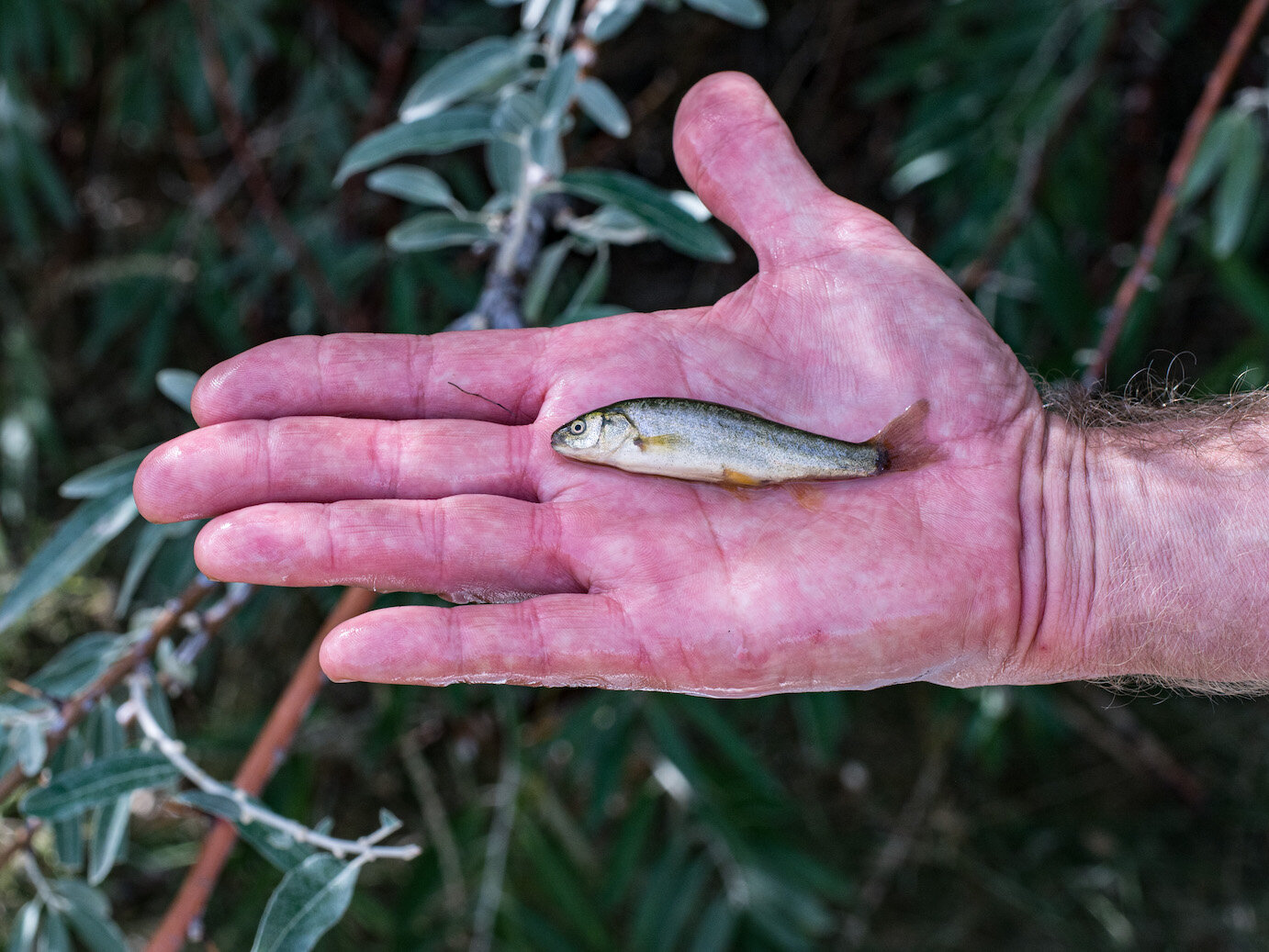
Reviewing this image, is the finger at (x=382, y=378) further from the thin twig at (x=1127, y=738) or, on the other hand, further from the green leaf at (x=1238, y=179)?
the thin twig at (x=1127, y=738)

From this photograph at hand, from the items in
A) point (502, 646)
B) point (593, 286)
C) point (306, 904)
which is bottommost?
point (306, 904)

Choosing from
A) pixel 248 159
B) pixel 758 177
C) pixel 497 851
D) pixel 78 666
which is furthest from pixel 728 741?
pixel 248 159

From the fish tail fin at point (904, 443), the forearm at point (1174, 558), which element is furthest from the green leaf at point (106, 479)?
the forearm at point (1174, 558)

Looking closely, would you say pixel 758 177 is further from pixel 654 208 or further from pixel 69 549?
pixel 69 549

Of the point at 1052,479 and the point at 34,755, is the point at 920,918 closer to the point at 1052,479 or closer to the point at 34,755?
the point at 1052,479

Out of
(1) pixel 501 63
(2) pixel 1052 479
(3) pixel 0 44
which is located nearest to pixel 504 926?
(2) pixel 1052 479

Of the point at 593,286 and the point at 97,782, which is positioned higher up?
the point at 593,286
